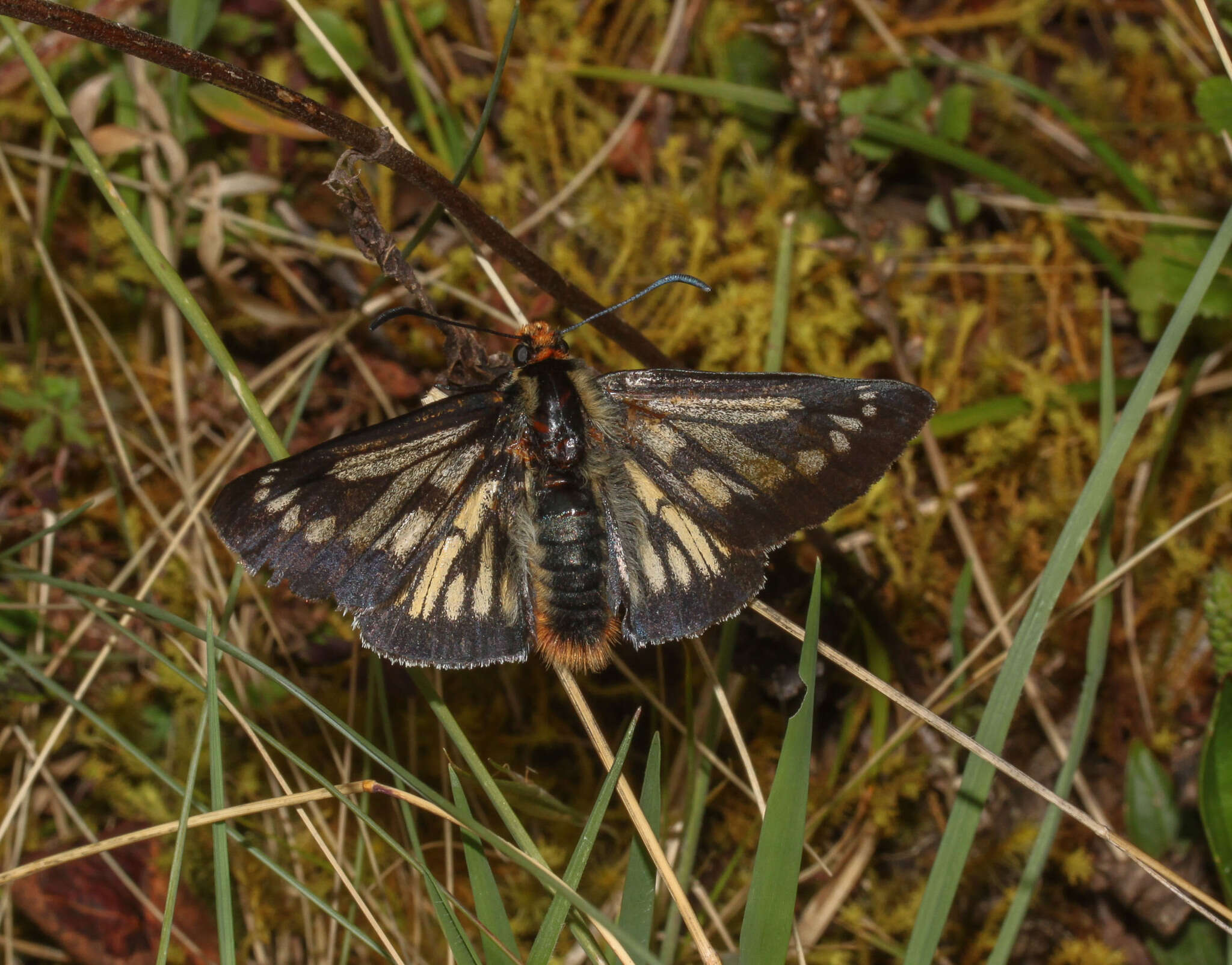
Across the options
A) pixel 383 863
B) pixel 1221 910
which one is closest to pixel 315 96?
pixel 383 863

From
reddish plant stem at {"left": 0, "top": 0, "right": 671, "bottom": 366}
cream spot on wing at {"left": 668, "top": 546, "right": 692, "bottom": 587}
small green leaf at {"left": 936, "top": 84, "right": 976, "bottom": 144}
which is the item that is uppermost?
small green leaf at {"left": 936, "top": 84, "right": 976, "bottom": 144}

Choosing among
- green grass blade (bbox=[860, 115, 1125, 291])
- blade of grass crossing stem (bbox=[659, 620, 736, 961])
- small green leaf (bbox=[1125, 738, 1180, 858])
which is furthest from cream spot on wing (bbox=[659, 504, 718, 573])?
green grass blade (bbox=[860, 115, 1125, 291])

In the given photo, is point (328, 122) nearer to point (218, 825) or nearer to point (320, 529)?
point (320, 529)

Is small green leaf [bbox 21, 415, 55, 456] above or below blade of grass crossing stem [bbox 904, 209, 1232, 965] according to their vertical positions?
below

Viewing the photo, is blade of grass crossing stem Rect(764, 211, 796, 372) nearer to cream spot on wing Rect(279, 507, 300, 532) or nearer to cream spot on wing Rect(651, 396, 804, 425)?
cream spot on wing Rect(651, 396, 804, 425)

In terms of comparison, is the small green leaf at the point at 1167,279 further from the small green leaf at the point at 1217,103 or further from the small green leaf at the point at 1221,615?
the small green leaf at the point at 1221,615

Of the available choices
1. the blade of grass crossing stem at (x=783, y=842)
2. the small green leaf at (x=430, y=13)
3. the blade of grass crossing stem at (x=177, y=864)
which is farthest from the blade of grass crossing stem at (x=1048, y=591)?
the small green leaf at (x=430, y=13)

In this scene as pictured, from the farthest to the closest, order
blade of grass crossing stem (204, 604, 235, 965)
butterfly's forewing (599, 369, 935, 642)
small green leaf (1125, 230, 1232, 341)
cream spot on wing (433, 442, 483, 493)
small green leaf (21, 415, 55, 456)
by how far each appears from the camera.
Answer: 1. small green leaf (21, 415, 55, 456)
2. small green leaf (1125, 230, 1232, 341)
3. cream spot on wing (433, 442, 483, 493)
4. butterfly's forewing (599, 369, 935, 642)
5. blade of grass crossing stem (204, 604, 235, 965)

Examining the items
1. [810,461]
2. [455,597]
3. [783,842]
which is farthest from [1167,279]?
[455,597]
